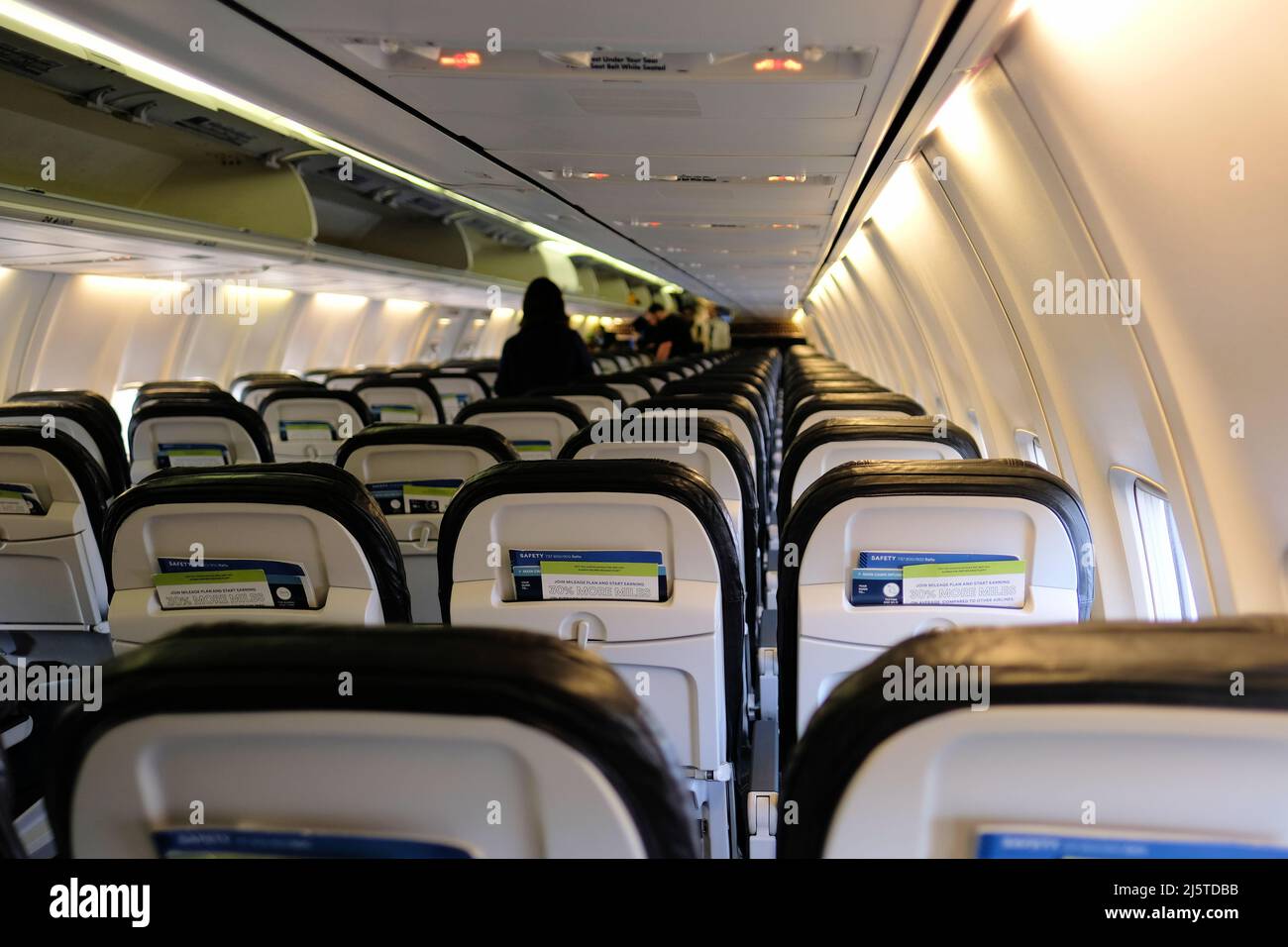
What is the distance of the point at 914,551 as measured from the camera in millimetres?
2400

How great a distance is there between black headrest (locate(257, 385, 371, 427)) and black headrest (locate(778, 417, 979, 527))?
13.0 feet

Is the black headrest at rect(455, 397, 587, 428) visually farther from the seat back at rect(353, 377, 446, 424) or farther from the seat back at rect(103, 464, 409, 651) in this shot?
the seat back at rect(103, 464, 409, 651)

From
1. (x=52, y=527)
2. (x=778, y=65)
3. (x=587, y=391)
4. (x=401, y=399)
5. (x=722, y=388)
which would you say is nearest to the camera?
(x=778, y=65)

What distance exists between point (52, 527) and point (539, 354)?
184 inches

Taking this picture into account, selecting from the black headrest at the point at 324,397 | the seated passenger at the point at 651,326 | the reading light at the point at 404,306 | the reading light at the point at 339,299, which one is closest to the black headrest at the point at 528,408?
the black headrest at the point at 324,397

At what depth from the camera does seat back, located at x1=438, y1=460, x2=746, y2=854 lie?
7.93ft

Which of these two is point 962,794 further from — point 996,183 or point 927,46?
point 996,183

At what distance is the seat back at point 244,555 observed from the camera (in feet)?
7.76

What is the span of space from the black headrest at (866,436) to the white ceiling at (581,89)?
1.37 metres

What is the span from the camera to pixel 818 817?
951 millimetres

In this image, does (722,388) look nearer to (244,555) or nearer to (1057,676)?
(244,555)

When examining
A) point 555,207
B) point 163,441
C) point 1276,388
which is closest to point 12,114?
point 163,441

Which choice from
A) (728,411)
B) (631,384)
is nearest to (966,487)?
(728,411)
